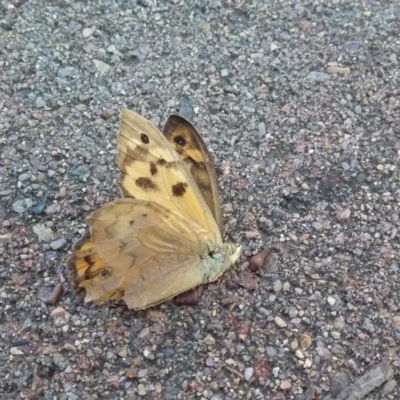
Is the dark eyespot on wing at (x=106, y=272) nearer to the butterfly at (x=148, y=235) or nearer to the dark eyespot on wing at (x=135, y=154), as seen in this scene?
the butterfly at (x=148, y=235)

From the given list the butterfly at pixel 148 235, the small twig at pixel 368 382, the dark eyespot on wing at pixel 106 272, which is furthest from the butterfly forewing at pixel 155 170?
the small twig at pixel 368 382

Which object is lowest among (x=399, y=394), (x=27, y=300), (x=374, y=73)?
(x=27, y=300)

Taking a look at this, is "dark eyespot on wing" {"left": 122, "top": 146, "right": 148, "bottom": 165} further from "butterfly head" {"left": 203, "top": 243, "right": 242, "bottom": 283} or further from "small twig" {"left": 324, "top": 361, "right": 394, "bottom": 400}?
"small twig" {"left": 324, "top": 361, "right": 394, "bottom": 400}

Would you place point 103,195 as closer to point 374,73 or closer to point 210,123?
point 210,123

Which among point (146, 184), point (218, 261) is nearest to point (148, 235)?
point (146, 184)

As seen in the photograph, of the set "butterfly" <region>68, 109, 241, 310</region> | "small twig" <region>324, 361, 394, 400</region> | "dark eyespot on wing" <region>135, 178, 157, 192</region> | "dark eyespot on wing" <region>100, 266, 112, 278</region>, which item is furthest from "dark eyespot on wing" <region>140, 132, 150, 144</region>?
"small twig" <region>324, 361, 394, 400</region>

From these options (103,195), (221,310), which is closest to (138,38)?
(103,195)

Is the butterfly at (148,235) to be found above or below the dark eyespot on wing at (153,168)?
below
